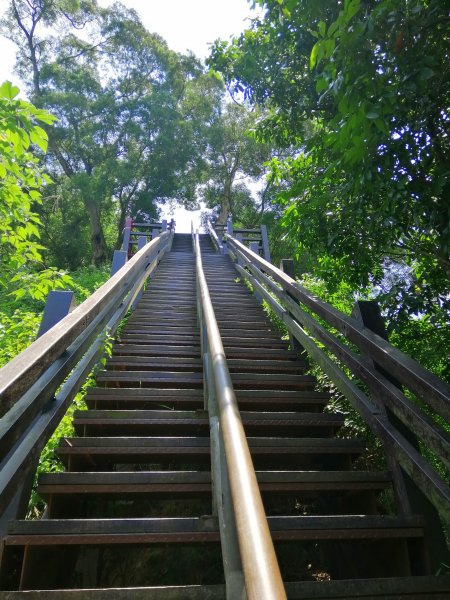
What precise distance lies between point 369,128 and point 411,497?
200 centimetres

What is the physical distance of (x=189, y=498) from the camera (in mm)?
2184

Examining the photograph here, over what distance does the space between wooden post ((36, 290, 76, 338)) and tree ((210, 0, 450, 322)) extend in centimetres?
193

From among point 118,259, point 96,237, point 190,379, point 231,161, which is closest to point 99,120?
point 96,237

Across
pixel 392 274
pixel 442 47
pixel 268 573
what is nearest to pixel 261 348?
pixel 392 274

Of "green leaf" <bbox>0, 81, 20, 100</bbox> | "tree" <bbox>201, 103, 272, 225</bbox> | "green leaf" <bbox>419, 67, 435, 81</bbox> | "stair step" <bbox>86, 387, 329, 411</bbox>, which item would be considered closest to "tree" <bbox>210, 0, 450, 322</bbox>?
"green leaf" <bbox>419, 67, 435, 81</bbox>

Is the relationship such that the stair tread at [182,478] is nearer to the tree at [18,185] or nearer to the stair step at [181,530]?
the stair step at [181,530]

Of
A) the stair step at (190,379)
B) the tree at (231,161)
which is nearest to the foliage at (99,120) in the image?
the tree at (231,161)

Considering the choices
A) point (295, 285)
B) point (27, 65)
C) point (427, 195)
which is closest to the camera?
point (427, 195)

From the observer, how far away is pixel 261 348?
4582 mm

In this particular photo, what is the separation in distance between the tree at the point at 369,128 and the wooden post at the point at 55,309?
1927mm

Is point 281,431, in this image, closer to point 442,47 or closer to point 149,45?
point 442,47

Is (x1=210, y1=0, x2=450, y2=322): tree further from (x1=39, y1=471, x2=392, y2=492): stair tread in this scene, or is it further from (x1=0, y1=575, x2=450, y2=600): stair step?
(x1=0, y1=575, x2=450, y2=600): stair step

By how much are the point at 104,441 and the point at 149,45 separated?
2641 centimetres

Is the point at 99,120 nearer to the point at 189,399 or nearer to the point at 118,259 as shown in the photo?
the point at 118,259
